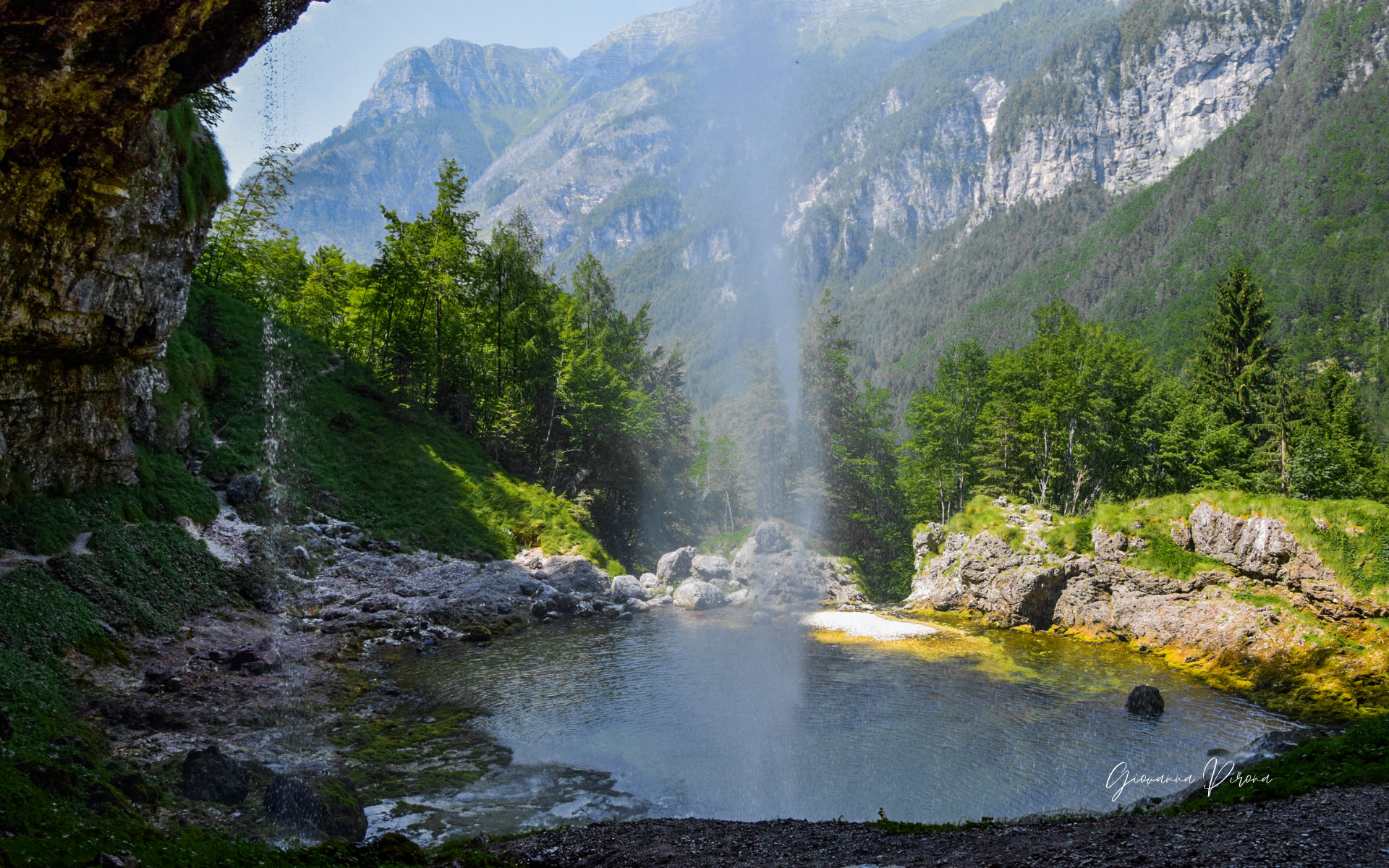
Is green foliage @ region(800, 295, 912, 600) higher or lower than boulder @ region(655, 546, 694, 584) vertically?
higher

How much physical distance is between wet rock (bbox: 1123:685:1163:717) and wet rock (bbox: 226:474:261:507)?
1349 inches

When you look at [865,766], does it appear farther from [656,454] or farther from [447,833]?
[656,454]

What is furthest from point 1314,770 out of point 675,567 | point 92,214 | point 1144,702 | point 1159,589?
point 675,567

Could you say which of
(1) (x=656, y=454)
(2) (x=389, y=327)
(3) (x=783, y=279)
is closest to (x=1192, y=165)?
(3) (x=783, y=279)

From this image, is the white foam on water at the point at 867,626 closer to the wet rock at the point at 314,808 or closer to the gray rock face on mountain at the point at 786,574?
the gray rock face on mountain at the point at 786,574

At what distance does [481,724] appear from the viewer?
18438mm

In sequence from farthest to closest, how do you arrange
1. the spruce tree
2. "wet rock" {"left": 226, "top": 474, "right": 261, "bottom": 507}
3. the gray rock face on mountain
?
the spruce tree < the gray rock face on mountain < "wet rock" {"left": 226, "top": 474, "right": 261, "bottom": 507}

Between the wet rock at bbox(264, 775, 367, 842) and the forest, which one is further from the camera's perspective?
the forest

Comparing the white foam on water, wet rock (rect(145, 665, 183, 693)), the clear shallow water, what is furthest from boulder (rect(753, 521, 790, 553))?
wet rock (rect(145, 665, 183, 693))

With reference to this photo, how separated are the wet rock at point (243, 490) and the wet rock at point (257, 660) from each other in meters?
11.1

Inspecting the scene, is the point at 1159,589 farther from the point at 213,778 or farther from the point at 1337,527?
the point at 213,778

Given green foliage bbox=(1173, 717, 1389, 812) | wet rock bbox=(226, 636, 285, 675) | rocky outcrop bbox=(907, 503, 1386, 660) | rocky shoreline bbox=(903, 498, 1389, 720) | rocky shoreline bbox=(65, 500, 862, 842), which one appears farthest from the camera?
rocky outcrop bbox=(907, 503, 1386, 660)

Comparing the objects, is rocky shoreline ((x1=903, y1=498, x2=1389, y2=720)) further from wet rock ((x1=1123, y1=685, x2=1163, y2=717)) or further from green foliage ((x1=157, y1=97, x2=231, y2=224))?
green foliage ((x1=157, y1=97, x2=231, y2=224))

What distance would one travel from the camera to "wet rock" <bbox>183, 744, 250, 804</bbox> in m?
11.5
